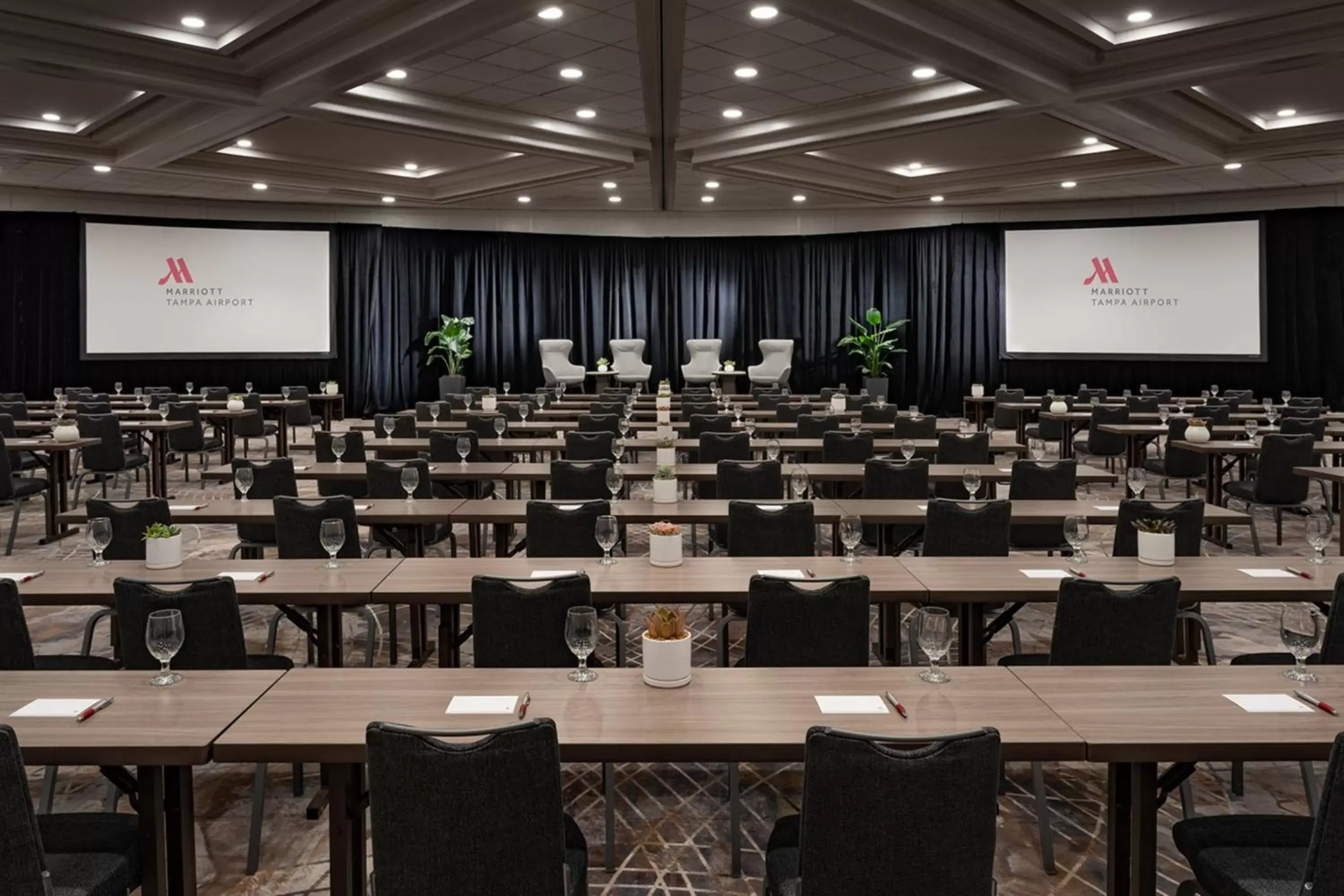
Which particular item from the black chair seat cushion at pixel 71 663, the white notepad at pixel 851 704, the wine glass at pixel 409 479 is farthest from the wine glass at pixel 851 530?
the black chair seat cushion at pixel 71 663

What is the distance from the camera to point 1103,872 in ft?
10.2

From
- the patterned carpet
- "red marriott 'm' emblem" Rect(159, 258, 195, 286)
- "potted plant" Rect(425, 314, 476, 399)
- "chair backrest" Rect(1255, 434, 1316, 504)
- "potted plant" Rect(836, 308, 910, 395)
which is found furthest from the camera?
"potted plant" Rect(836, 308, 910, 395)

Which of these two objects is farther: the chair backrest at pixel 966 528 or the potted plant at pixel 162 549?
the chair backrest at pixel 966 528

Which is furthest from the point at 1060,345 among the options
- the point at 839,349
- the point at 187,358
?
the point at 187,358

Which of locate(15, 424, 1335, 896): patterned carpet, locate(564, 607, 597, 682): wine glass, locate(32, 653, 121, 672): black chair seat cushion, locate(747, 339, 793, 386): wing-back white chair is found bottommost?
locate(15, 424, 1335, 896): patterned carpet

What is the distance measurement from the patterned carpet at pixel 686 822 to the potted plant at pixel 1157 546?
772 mm

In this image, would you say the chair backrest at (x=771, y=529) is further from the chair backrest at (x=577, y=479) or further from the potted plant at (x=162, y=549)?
the potted plant at (x=162, y=549)

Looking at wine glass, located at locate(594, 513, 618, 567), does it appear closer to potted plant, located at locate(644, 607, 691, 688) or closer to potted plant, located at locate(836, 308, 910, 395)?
potted plant, located at locate(644, 607, 691, 688)

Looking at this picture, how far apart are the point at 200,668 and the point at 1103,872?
2.86 metres

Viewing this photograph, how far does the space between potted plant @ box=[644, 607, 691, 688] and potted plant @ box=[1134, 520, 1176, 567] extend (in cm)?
220

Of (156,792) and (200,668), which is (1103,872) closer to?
(156,792)

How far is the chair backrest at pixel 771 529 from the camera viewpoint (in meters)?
4.73

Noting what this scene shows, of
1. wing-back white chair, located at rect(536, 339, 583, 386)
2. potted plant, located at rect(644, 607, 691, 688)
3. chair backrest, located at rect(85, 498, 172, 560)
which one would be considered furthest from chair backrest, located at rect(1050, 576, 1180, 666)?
wing-back white chair, located at rect(536, 339, 583, 386)

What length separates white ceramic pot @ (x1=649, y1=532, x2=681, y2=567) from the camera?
388 cm
